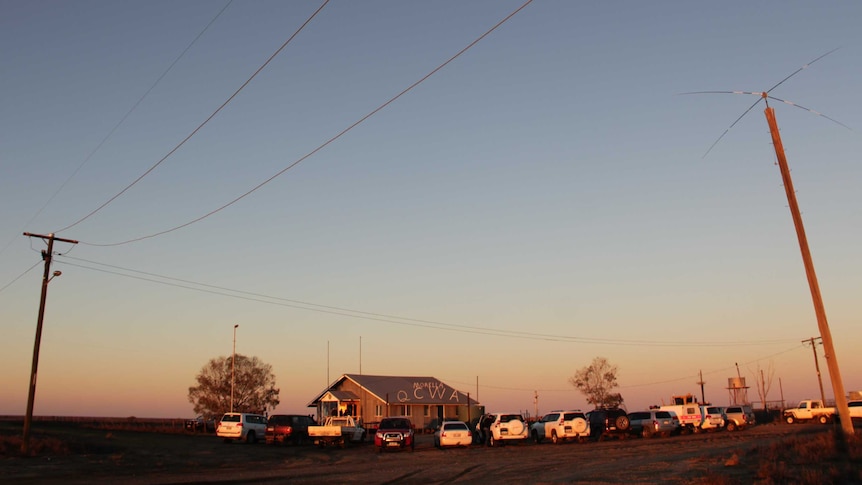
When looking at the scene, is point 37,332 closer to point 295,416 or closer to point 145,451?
point 145,451

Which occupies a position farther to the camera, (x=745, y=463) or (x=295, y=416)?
(x=295, y=416)

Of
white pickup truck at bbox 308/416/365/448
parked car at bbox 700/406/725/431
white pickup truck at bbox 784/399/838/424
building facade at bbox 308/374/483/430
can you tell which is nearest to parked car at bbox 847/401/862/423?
white pickup truck at bbox 784/399/838/424

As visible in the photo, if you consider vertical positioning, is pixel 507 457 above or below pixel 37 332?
below

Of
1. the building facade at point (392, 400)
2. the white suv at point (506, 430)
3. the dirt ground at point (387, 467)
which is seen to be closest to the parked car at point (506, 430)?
the white suv at point (506, 430)

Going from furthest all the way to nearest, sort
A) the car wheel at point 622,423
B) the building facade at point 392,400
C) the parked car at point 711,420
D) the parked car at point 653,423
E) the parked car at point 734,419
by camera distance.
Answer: the building facade at point 392,400 < the parked car at point 734,419 < the parked car at point 711,420 < the parked car at point 653,423 < the car wheel at point 622,423

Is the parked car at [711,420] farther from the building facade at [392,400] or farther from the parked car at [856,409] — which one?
the building facade at [392,400]

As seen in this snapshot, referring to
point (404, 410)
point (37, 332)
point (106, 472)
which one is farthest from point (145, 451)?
point (404, 410)

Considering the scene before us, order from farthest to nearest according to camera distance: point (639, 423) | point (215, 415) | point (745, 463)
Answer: point (215, 415) < point (639, 423) < point (745, 463)

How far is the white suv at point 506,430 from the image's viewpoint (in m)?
42.3

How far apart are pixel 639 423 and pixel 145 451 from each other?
3130 cm

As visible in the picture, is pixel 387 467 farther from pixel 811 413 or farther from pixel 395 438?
pixel 811 413

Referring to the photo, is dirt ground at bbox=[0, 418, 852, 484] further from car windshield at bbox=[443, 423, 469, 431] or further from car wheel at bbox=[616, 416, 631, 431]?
car wheel at bbox=[616, 416, 631, 431]

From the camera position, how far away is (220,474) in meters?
24.7

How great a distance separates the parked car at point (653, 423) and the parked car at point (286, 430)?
72.1 feet
